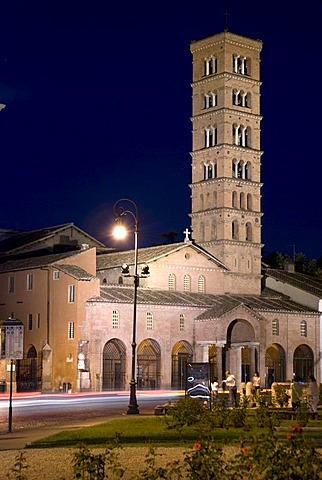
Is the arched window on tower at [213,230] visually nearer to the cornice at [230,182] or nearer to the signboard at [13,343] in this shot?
the cornice at [230,182]

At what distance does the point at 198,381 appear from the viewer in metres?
38.3

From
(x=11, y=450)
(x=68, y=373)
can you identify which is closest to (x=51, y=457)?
(x=11, y=450)

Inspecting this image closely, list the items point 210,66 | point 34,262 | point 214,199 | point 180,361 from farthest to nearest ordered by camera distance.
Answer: point 210,66 < point 214,199 < point 34,262 < point 180,361

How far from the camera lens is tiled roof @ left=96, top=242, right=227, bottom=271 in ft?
257

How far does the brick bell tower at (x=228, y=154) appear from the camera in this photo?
8456cm

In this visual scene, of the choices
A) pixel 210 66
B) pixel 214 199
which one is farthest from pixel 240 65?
pixel 214 199

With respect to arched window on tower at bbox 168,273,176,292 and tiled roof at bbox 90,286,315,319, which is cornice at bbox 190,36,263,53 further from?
tiled roof at bbox 90,286,315,319

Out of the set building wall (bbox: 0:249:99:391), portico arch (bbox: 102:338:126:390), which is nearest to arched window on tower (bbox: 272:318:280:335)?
portico arch (bbox: 102:338:126:390)

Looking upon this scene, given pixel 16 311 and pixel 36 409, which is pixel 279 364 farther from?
pixel 36 409

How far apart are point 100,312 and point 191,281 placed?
13352 mm

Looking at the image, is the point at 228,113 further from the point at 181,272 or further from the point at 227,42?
the point at 181,272

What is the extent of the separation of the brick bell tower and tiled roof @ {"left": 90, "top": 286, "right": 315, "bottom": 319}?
2779 millimetres

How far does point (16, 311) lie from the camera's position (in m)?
75.5

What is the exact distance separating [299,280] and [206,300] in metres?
15.3
